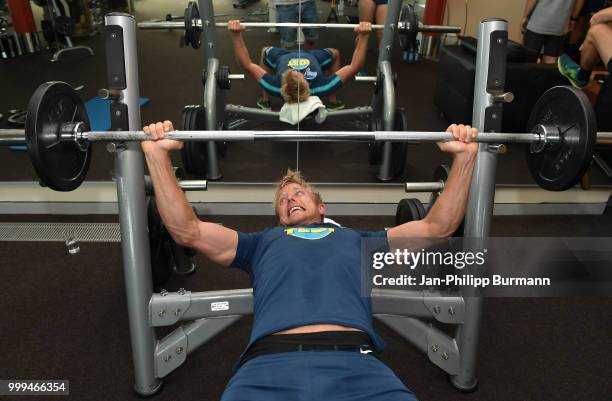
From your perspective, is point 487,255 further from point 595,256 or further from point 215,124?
point 215,124

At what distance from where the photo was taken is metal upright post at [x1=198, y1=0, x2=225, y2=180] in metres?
2.98

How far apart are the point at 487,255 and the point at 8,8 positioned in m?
3.53

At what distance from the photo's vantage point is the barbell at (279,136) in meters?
1.45

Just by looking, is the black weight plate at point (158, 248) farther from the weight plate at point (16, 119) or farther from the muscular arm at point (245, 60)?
the weight plate at point (16, 119)

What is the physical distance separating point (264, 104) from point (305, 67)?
1.48ft

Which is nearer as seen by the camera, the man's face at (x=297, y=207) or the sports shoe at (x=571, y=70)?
the man's face at (x=297, y=207)

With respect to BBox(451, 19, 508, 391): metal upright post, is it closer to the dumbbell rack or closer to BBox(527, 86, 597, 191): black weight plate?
BBox(527, 86, 597, 191): black weight plate

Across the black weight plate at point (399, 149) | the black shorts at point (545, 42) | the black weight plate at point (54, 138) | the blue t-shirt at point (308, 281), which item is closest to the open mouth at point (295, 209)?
the blue t-shirt at point (308, 281)

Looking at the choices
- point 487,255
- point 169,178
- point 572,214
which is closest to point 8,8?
point 169,178

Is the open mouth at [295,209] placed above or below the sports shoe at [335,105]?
above

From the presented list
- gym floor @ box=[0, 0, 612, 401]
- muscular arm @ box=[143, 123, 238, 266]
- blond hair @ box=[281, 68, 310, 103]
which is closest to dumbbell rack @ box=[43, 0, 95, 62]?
gym floor @ box=[0, 0, 612, 401]

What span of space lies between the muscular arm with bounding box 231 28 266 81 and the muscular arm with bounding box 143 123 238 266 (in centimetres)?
186

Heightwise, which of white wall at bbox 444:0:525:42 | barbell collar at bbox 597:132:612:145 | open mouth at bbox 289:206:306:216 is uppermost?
white wall at bbox 444:0:525:42

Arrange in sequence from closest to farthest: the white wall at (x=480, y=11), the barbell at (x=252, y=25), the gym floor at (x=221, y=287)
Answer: the gym floor at (x=221, y=287), the barbell at (x=252, y=25), the white wall at (x=480, y=11)
